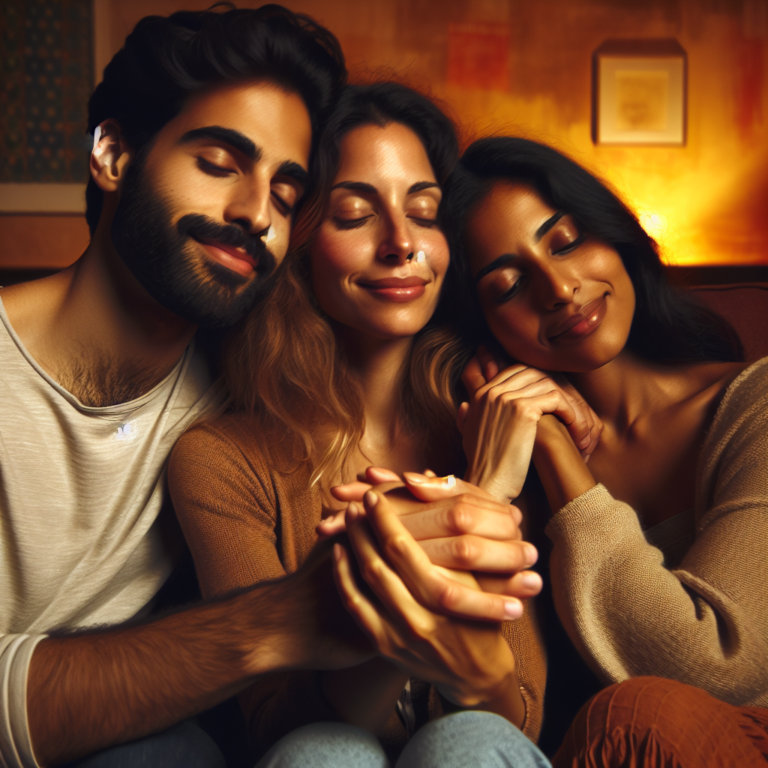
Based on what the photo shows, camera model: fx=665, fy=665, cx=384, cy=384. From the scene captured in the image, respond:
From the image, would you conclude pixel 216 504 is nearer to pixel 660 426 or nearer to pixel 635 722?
pixel 635 722

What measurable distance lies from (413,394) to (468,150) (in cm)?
55

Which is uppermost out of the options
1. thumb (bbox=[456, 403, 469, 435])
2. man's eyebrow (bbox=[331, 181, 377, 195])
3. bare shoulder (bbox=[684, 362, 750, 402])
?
man's eyebrow (bbox=[331, 181, 377, 195])

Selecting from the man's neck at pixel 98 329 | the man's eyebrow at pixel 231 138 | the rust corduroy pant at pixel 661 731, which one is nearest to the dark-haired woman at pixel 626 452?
the rust corduroy pant at pixel 661 731

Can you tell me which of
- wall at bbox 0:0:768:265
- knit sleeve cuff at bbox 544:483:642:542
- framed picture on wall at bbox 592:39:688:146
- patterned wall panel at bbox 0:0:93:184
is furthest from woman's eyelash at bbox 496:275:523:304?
patterned wall panel at bbox 0:0:93:184

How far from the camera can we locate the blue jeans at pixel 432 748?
2.72 ft

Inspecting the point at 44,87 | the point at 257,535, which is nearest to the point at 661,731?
the point at 257,535

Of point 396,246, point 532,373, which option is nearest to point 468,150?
point 396,246

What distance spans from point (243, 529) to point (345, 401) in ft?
1.27

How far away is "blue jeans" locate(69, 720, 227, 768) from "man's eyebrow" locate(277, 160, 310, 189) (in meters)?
0.99

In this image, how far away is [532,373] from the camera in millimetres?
1375

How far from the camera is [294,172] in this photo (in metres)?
1.32

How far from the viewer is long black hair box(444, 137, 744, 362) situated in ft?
4.47

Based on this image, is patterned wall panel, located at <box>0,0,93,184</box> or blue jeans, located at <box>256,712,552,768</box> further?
patterned wall panel, located at <box>0,0,93,184</box>

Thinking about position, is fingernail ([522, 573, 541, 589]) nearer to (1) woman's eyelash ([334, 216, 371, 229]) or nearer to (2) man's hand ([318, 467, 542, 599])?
(2) man's hand ([318, 467, 542, 599])
